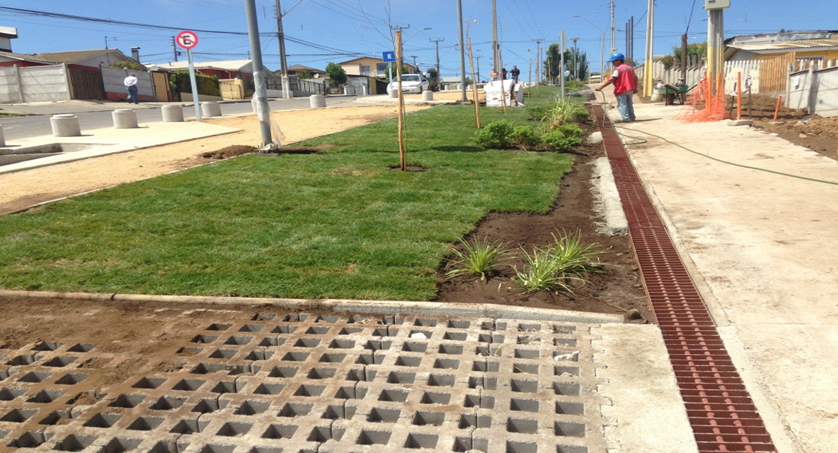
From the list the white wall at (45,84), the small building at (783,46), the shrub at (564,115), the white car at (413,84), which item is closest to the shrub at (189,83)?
the white wall at (45,84)

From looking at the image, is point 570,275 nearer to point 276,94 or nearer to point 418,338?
point 418,338

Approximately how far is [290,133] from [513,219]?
1066 cm

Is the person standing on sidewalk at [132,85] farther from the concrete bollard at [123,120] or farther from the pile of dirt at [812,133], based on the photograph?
the pile of dirt at [812,133]

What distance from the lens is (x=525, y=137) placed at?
11.9m

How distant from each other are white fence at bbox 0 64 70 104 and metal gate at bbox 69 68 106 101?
596 mm

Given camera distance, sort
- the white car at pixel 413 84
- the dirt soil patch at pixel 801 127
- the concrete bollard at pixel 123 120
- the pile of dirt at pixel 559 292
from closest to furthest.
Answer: the pile of dirt at pixel 559 292 → the dirt soil patch at pixel 801 127 → the concrete bollard at pixel 123 120 → the white car at pixel 413 84

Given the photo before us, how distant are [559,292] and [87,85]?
145ft

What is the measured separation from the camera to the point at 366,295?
14.5 ft

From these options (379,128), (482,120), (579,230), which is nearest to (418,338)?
(579,230)

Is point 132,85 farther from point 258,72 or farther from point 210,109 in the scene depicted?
point 258,72

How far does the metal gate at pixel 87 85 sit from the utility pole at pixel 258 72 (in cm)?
3469

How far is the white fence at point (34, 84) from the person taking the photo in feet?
129

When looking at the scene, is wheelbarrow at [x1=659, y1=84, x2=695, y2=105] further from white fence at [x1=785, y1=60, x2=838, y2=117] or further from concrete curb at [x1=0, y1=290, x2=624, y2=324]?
concrete curb at [x1=0, y1=290, x2=624, y2=324]

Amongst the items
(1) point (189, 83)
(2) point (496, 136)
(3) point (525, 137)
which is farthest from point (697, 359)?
(1) point (189, 83)
